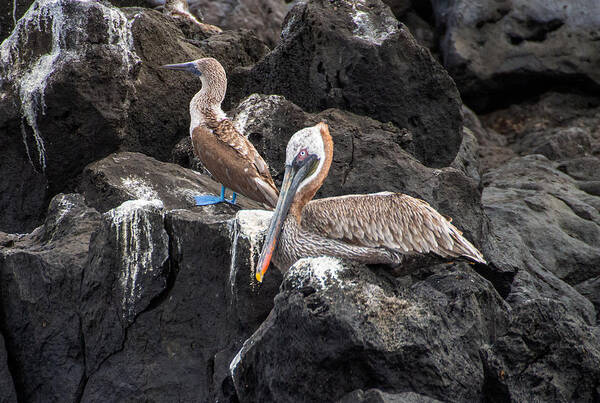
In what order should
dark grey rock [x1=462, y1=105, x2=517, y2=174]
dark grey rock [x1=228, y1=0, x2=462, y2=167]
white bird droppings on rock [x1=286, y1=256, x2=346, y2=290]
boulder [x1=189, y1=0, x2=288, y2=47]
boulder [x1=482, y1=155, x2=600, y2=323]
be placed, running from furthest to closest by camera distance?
boulder [x1=189, y1=0, x2=288, y2=47] → dark grey rock [x1=462, y1=105, x2=517, y2=174] → dark grey rock [x1=228, y1=0, x2=462, y2=167] → boulder [x1=482, y1=155, x2=600, y2=323] → white bird droppings on rock [x1=286, y1=256, x2=346, y2=290]

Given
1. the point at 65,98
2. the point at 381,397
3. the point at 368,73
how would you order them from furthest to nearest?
the point at 368,73 → the point at 65,98 → the point at 381,397

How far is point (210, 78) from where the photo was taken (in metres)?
7.55

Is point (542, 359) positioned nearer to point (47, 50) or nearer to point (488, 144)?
point (47, 50)

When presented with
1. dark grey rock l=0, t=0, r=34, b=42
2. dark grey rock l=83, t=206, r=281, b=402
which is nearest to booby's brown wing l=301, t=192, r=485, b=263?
dark grey rock l=83, t=206, r=281, b=402

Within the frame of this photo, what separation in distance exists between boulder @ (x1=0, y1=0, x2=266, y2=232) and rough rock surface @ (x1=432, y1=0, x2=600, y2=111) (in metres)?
6.88

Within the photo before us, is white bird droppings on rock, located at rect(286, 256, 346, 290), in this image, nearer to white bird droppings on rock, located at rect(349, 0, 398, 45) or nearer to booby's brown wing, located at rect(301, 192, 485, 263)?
booby's brown wing, located at rect(301, 192, 485, 263)

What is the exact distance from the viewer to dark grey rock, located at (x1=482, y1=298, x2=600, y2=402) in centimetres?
413

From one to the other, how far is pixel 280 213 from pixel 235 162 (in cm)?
151

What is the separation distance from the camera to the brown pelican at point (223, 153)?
21.5 feet

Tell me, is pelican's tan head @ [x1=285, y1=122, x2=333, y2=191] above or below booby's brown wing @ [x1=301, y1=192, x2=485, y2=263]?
above

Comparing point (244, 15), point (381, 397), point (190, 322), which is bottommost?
point (244, 15)

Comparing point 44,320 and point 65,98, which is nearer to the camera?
point 44,320

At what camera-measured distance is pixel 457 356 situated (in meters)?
4.21

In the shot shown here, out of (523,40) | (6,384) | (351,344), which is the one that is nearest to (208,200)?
(6,384)
